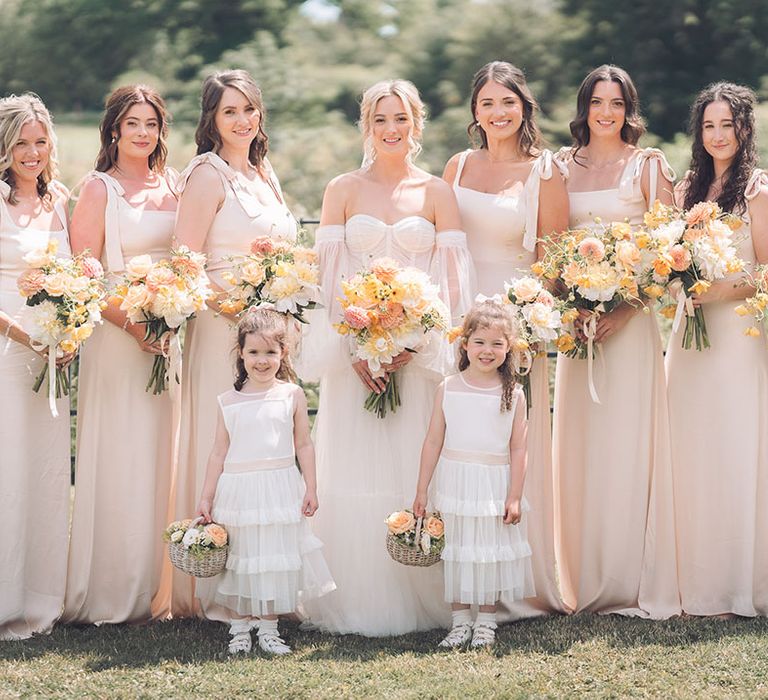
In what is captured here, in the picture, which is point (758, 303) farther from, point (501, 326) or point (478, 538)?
point (478, 538)

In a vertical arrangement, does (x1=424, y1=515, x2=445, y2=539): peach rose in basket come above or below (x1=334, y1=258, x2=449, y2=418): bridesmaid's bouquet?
below

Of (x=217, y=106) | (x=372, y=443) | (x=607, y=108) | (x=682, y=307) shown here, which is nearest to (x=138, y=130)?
(x=217, y=106)

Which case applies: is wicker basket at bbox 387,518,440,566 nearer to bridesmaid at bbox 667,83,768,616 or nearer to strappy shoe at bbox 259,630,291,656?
strappy shoe at bbox 259,630,291,656

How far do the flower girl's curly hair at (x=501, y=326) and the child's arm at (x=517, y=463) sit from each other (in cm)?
8

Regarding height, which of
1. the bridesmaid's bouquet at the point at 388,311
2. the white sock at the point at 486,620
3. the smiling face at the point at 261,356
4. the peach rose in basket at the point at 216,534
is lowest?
the white sock at the point at 486,620

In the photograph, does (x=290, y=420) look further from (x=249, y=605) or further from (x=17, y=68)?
(x=17, y=68)

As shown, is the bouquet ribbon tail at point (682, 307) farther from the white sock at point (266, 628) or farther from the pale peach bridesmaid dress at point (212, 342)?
the white sock at point (266, 628)

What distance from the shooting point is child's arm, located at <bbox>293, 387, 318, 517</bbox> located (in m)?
6.30

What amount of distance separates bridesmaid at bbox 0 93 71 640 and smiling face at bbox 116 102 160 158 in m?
0.37

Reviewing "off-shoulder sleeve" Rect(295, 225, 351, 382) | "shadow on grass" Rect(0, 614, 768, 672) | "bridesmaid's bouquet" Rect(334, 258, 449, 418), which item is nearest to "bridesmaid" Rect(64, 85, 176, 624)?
"shadow on grass" Rect(0, 614, 768, 672)

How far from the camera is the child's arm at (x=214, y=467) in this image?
6289mm

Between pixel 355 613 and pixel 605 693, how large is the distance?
58.6 inches

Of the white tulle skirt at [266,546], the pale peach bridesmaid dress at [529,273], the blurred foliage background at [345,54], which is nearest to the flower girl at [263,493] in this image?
the white tulle skirt at [266,546]

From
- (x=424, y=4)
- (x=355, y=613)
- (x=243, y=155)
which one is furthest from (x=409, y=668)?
(x=424, y=4)
